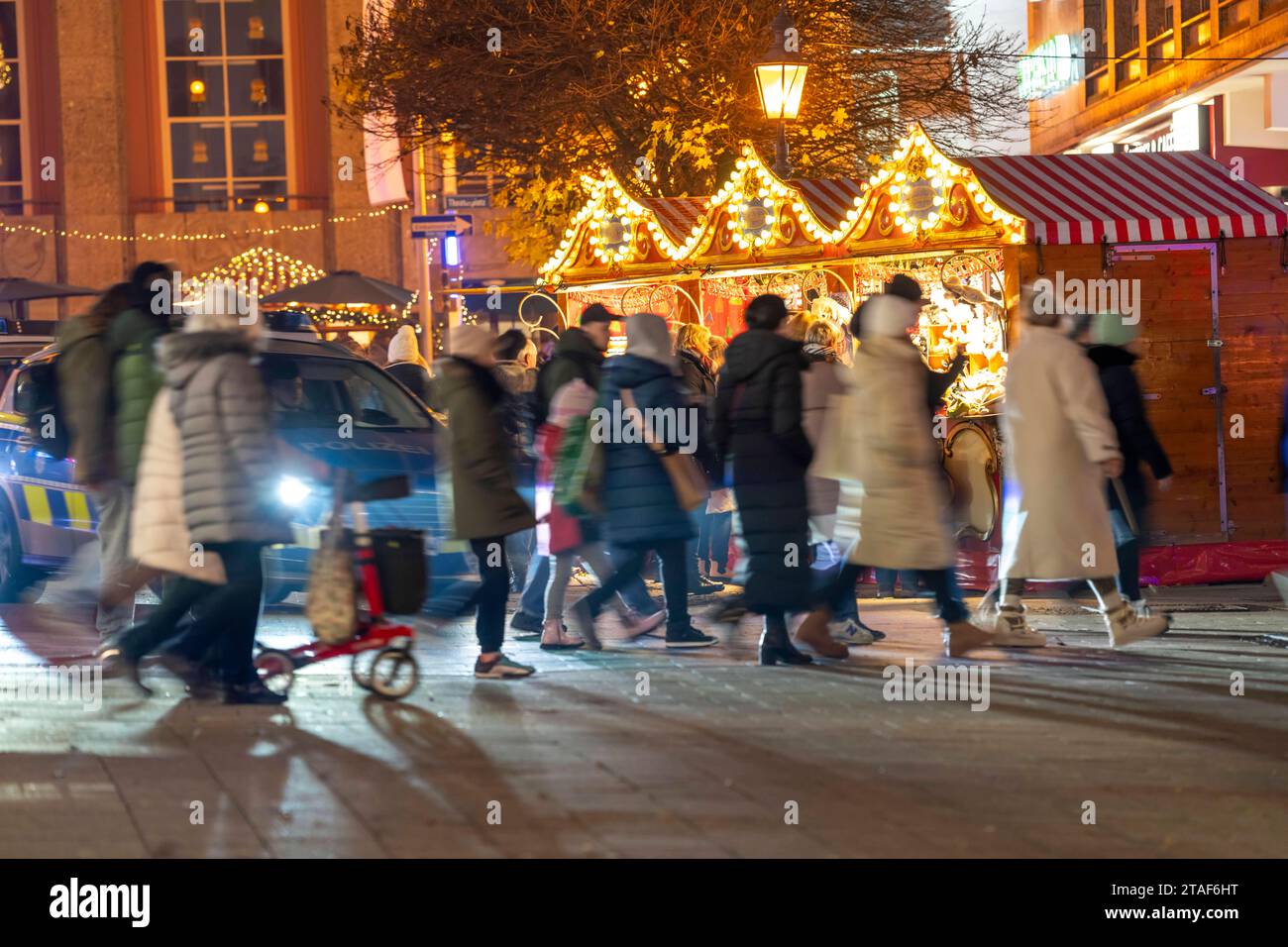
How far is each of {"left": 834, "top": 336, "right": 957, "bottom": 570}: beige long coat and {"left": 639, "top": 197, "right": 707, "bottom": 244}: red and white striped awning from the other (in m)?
8.92

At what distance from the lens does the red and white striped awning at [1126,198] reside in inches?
585

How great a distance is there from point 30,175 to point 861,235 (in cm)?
2393

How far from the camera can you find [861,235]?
15.6 metres

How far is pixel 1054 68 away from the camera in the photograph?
135 ft

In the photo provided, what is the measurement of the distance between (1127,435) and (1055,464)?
65 centimetres

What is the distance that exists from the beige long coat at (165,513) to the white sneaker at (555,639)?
2.34m

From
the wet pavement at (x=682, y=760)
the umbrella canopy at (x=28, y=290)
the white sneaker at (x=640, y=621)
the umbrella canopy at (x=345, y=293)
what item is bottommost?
the wet pavement at (x=682, y=760)

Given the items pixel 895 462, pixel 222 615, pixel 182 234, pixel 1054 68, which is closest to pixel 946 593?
pixel 895 462

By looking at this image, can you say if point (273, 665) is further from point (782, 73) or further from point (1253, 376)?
point (1253, 376)

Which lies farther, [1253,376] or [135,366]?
[1253,376]

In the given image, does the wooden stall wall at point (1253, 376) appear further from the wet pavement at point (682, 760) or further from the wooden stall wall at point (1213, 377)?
the wet pavement at point (682, 760)

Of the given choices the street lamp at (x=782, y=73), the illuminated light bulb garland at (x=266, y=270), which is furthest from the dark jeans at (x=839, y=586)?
the illuminated light bulb garland at (x=266, y=270)
